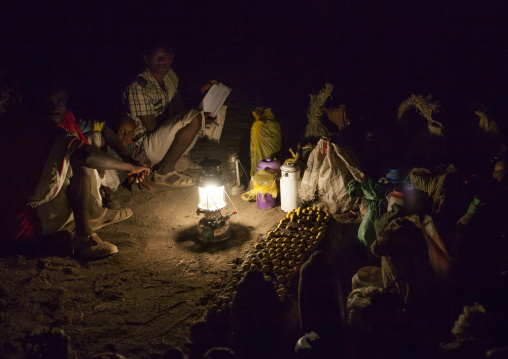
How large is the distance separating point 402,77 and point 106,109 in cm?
666

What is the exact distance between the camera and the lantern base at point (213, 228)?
4.46 m

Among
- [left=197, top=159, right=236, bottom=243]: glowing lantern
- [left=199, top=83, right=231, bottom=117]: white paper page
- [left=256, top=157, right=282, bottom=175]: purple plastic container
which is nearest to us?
[left=197, top=159, right=236, bottom=243]: glowing lantern

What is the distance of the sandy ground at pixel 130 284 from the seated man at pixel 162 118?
1117mm

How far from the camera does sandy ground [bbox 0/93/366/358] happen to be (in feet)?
9.77

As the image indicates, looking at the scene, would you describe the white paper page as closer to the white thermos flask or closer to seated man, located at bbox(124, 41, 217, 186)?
seated man, located at bbox(124, 41, 217, 186)

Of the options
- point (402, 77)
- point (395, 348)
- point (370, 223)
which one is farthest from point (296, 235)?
point (402, 77)

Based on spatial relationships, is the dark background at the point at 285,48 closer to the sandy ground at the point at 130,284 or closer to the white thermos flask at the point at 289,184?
the white thermos flask at the point at 289,184

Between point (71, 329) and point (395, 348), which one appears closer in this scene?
point (395, 348)

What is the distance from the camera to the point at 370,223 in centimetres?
368

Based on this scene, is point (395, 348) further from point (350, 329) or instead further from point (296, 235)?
point (296, 235)

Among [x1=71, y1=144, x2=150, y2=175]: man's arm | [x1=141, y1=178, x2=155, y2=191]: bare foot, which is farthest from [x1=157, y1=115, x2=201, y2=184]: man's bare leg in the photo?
[x1=71, y1=144, x2=150, y2=175]: man's arm

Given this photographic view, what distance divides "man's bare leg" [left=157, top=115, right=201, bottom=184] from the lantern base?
1.85m

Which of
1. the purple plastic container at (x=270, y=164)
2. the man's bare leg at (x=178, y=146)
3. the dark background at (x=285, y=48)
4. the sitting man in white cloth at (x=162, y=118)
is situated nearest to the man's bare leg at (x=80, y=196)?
the sitting man in white cloth at (x=162, y=118)

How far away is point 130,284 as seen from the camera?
12.2 feet
